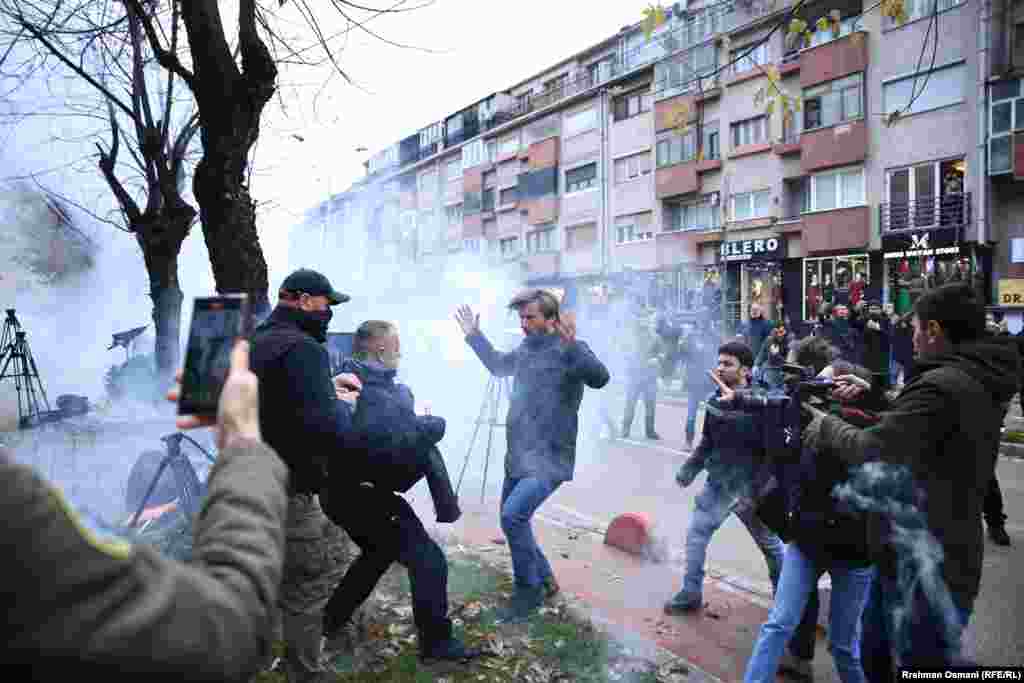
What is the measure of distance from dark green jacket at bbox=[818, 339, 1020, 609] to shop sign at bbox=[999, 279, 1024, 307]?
2241cm

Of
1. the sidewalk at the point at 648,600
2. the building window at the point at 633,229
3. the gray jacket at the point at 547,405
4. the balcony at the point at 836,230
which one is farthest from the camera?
the building window at the point at 633,229

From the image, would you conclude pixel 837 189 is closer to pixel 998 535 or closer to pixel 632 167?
pixel 632 167

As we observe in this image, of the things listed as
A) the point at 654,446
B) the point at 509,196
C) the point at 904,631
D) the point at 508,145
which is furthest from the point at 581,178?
the point at 904,631

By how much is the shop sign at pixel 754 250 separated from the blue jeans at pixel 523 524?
25585mm

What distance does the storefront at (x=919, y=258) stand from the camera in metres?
21.6

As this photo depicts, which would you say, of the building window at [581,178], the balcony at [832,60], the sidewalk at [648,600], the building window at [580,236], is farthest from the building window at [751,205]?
the sidewalk at [648,600]

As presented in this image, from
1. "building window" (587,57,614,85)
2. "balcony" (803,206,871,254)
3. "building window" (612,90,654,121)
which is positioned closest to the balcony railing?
"balcony" (803,206,871,254)

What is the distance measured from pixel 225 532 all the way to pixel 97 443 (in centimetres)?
724

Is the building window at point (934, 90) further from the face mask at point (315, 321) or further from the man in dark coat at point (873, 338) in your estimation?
the face mask at point (315, 321)

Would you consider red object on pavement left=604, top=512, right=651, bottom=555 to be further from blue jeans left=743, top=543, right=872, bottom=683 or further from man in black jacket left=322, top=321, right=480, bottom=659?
blue jeans left=743, top=543, right=872, bottom=683

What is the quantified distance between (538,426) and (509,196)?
40.4 meters

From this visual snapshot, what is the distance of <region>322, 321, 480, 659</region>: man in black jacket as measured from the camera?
139 inches

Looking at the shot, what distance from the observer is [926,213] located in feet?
76.0

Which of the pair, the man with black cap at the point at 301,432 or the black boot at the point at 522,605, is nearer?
the man with black cap at the point at 301,432
